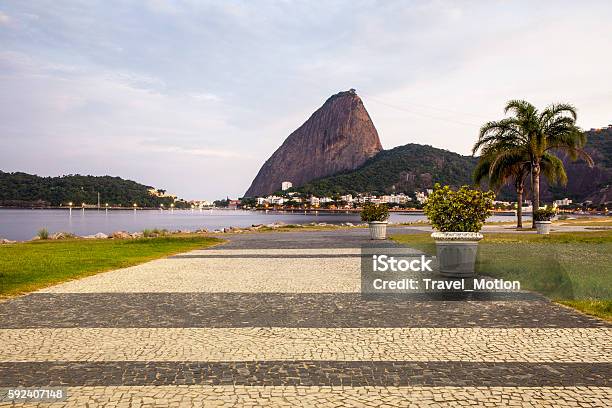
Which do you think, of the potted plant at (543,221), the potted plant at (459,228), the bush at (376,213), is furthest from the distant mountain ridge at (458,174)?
the potted plant at (459,228)

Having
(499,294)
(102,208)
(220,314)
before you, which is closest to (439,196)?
(499,294)

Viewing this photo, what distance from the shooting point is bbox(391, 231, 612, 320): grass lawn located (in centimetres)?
824

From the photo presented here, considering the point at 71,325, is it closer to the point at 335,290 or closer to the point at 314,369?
the point at 314,369

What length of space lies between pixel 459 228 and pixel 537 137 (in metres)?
24.3

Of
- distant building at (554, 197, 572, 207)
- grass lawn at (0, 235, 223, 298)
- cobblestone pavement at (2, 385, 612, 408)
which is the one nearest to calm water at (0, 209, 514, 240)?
distant building at (554, 197, 572, 207)

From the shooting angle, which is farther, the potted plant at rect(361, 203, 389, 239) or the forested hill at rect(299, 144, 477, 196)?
the forested hill at rect(299, 144, 477, 196)

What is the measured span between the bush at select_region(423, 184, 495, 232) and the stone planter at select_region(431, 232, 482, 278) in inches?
10.4

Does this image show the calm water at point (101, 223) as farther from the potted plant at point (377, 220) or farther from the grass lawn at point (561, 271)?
the grass lawn at point (561, 271)

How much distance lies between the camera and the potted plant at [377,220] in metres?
24.2

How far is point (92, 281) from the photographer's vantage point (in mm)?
10883

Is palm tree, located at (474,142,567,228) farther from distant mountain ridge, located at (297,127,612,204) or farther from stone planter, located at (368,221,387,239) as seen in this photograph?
distant mountain ridge, located at (297,127,612,204)

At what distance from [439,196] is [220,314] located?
22.0 ft

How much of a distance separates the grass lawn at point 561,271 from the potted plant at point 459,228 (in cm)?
98

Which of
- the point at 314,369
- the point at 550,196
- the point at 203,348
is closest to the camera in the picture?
the point at 314,369
